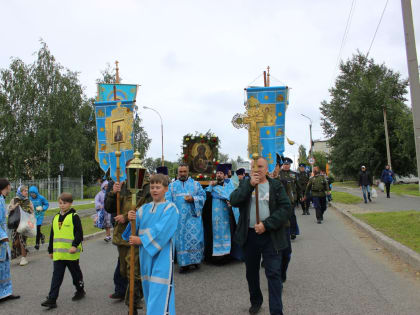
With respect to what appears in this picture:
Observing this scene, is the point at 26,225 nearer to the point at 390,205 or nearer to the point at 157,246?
the point at 157,246

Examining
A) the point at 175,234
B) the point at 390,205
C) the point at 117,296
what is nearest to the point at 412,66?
the point at 175,234

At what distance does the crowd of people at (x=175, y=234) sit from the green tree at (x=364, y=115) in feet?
111

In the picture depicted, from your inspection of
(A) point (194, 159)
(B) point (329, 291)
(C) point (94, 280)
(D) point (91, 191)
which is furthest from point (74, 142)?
(B) point (329, 291)

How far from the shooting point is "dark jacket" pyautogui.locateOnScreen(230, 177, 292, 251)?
4164 mm

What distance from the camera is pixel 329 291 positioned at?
523 cm

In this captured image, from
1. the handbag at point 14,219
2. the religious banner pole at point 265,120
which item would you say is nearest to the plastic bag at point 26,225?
the handbag at point 14,219

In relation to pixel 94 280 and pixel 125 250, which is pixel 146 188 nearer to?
pixel 125 250

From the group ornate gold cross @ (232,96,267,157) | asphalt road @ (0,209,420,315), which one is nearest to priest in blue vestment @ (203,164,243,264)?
asphalt road @ (0,209,420,315)

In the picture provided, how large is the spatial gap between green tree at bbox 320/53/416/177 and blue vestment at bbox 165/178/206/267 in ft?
112

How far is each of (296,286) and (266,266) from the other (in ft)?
5.66

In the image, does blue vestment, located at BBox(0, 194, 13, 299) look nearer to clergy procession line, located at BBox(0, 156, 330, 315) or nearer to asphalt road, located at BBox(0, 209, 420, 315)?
clergy procession line, located at BBox(0, 156, 330, 315)

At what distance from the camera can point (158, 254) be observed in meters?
3.96

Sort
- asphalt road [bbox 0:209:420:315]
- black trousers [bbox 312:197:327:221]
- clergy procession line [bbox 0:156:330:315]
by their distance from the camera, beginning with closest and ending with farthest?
clergy procession line [bbox 0:156:330:315]
asphalt road [bbox 0:209:420:315]
black trousers [bbox 312:197:327:221]

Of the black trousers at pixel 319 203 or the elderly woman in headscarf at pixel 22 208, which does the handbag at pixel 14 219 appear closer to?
the elderly woman in headscarf at pixel 22 208
